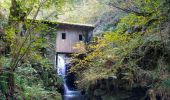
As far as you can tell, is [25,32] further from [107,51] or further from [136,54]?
[107,51]

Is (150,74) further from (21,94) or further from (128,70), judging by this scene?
(21,94)

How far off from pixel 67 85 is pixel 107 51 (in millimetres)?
8199

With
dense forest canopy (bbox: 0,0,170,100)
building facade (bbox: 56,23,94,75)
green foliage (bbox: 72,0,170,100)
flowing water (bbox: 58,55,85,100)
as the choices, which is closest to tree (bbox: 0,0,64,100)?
dense forest canopy (bbox: 0,0,170,100)

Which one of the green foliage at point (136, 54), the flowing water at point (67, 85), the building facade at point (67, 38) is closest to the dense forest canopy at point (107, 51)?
the green foliage at point (136, 54)

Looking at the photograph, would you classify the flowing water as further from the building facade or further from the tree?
the tree

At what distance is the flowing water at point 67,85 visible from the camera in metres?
16.5

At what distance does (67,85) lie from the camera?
19.1 meters

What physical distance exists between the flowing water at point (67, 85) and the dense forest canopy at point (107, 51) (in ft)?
11.2

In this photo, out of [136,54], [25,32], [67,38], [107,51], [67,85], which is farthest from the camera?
[67,38]

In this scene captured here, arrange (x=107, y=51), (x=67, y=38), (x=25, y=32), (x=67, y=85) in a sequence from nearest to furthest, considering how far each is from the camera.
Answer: (x=25, y=32), (x=107, y=51), (x=67, y=85), (x=67, y=38)

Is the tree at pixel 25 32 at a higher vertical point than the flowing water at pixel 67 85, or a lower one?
higher

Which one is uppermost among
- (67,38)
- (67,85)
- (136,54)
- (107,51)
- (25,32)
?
(67,38)

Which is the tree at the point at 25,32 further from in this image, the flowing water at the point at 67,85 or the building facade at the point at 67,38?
the building facade at the point at 67,38

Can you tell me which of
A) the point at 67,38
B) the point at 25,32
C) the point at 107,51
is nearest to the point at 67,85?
the point at 67,38
